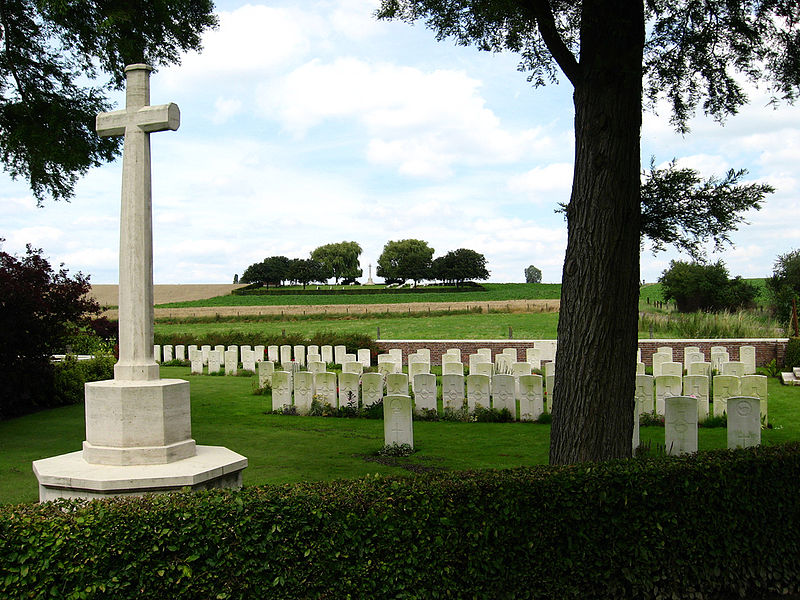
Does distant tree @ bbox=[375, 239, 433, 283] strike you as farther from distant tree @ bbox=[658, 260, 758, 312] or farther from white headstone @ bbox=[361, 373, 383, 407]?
white headstone @ bbox=[361, 373, 383, 407]

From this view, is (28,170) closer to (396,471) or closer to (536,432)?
(396,471)

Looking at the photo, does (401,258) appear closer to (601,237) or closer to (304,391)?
(304,391)

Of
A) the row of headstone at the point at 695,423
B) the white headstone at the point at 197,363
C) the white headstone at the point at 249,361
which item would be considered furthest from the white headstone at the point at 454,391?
the white headstone at the point at 197,363

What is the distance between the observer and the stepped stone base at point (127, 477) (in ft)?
16.5

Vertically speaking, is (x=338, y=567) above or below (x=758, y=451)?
below

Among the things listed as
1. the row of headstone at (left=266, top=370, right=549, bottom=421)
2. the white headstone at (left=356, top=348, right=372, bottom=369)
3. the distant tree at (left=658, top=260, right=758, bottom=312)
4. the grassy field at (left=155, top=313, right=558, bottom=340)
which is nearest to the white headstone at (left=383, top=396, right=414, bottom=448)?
the row of headstone at (left=266, top=370, right=549, bottom=421)

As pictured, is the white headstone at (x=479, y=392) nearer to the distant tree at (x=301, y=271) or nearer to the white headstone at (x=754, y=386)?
the white headstone at (x=754, y=386)

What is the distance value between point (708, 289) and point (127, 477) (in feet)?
112

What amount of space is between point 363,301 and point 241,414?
37.7 m

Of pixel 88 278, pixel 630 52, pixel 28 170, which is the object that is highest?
pixel 28 170

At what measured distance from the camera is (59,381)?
1414 cm

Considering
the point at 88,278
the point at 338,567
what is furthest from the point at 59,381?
the point at 338,567

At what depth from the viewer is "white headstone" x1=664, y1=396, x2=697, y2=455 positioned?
308 inches

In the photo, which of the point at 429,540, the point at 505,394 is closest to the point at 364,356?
the point at 505,394
